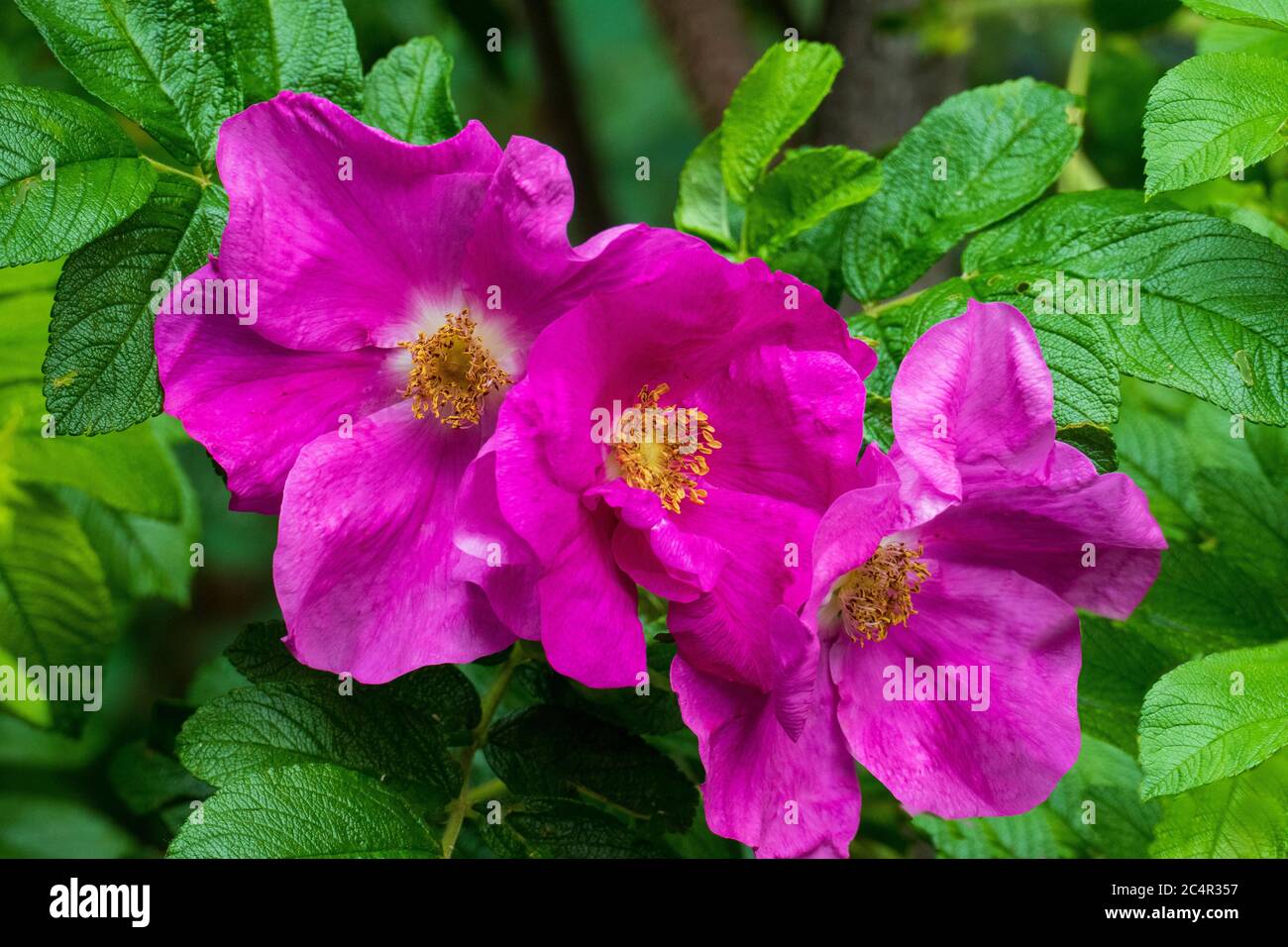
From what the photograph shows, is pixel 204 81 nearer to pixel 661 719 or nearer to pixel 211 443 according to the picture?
pixel 211 443

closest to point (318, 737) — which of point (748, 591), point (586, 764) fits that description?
point (586, 764)

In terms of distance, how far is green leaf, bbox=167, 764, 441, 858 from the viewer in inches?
23.7

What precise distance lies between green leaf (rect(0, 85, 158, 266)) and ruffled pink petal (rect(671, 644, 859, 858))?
0.37m

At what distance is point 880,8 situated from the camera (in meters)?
1.53

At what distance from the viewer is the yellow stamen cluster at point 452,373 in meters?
0.66

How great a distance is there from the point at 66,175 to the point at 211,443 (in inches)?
7.0

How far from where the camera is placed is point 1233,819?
0.74 meters

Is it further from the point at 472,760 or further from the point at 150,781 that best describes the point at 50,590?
the point at 472,760

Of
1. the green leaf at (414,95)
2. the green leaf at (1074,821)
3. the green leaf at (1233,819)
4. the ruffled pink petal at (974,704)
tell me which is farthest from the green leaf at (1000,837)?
the green leaf at (414,95)

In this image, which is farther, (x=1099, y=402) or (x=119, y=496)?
(x=119, y=496)

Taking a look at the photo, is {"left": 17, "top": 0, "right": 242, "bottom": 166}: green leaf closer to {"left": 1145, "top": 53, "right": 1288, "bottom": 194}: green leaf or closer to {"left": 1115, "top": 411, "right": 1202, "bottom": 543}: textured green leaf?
{"left": 1145, "top": 53, "right": 1288, "bottom": 194}: green leaf

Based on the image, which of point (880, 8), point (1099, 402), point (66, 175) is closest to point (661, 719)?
point (1099, 402)

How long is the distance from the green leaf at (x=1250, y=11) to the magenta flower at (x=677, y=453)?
28 cm

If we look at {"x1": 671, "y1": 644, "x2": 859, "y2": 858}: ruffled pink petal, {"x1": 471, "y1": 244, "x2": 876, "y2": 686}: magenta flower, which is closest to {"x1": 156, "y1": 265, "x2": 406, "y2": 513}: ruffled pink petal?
{"x1": 471, "y1": 244, "x2": 876, "y2": 686}: magenta flower
